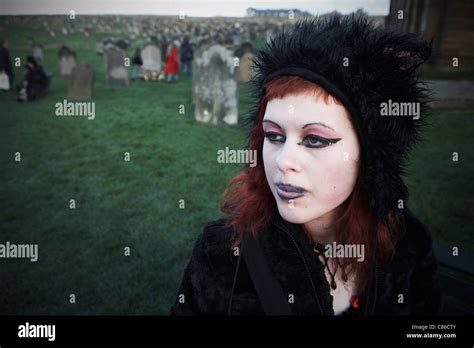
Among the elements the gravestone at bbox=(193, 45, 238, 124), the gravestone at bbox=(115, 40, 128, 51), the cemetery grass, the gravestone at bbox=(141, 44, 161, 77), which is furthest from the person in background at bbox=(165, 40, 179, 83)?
the gravestone at bbox=(193, 45, 238, 124)

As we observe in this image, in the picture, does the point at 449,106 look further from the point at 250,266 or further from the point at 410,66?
the point at 250,266

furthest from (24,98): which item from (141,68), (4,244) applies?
(4,244)

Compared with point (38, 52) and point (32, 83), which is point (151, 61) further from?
point (32, 83)

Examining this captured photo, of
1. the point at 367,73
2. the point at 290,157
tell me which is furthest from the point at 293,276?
the point at 367,73

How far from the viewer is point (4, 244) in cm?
265

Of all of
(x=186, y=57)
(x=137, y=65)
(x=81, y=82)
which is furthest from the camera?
(x=186, y=57)

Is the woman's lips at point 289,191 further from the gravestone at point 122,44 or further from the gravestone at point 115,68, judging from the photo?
the gravestone at point 122,44

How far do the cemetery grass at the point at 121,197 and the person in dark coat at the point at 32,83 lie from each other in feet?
0.95

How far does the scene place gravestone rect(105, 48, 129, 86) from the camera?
757 centimetres

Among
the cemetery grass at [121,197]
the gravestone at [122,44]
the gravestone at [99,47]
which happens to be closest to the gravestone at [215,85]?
the cemetery grass at [121,197]

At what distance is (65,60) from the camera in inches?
345

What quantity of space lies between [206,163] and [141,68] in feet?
19.2

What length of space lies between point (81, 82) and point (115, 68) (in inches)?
62.0

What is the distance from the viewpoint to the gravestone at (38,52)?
832 cm
